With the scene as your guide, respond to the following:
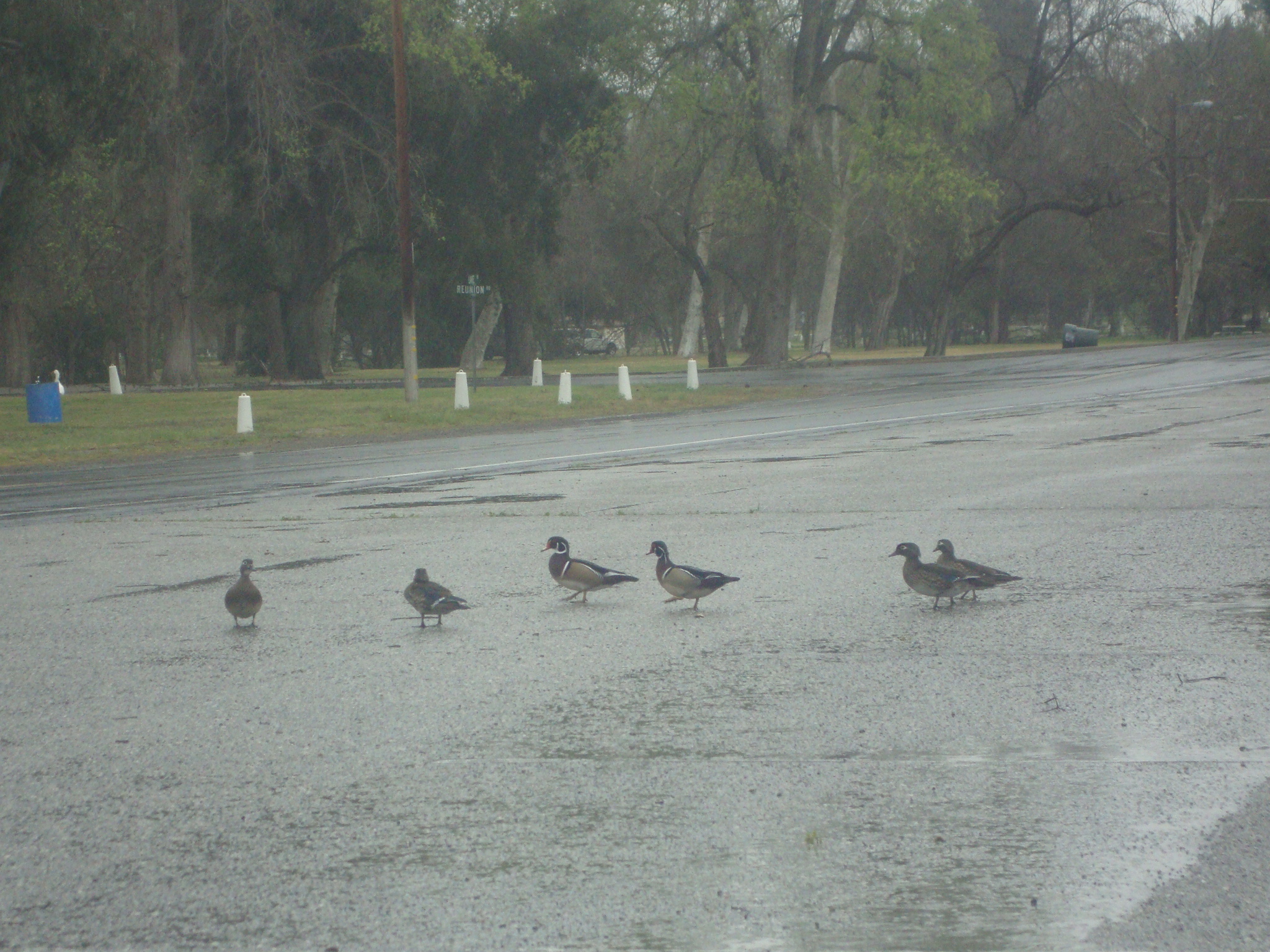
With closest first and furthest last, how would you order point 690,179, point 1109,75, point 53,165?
point 53,165 < point 690,179 < point 1109,75

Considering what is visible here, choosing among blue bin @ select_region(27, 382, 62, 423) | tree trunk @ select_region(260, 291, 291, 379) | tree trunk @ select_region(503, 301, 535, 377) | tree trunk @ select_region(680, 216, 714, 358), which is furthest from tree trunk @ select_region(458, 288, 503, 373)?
blue bin @ select_region(27, 382, 62, 423)

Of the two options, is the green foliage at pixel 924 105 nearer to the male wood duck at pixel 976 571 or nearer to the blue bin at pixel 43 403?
the blue bin at pixel 43 403

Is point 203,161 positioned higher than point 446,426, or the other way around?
point 203,161

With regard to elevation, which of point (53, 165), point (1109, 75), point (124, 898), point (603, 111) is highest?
point (1109, 75)

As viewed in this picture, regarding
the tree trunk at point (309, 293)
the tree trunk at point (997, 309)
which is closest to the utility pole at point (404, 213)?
the tree trunk at point (309, 293)

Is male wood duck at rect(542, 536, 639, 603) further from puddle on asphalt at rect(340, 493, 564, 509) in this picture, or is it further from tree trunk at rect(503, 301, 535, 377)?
tree trunk at rect(503, 301, 535, 377)

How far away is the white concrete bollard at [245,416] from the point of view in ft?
85.7

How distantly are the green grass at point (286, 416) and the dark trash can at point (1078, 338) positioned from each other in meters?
33.2

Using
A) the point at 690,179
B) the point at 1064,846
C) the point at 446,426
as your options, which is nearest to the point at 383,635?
the point at 1064,846

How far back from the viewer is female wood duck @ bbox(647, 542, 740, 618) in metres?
8.34

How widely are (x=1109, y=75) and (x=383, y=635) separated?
2485 inches

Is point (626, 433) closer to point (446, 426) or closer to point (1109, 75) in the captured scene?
point (446, 426)

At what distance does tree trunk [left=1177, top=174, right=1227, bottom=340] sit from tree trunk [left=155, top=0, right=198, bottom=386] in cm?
4771

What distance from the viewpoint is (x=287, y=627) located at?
8469mm
